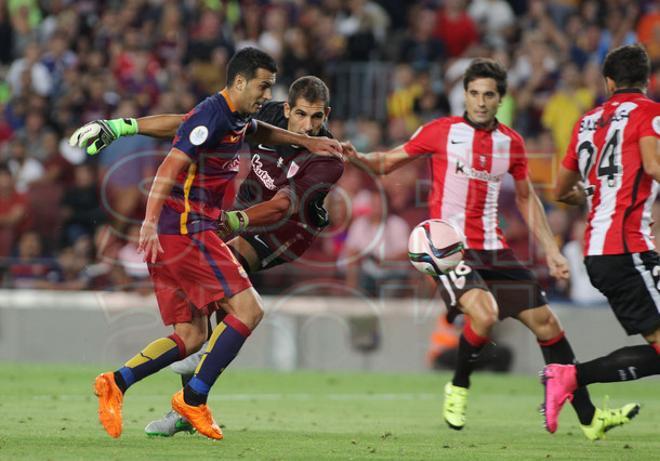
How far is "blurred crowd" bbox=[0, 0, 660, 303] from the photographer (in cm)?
1488

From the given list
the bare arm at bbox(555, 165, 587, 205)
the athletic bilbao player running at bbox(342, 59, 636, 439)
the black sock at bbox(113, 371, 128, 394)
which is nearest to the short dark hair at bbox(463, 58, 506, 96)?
the athletic bilbao player running at bbox(342, 59, 636, 439)

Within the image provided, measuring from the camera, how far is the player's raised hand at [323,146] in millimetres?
8477

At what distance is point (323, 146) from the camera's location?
27.9ft

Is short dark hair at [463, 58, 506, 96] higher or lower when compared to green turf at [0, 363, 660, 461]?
higher

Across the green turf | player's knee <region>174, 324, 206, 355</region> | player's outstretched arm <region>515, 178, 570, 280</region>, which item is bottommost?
the green turf

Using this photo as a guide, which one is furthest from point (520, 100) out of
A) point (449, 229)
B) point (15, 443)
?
point (15, 443)

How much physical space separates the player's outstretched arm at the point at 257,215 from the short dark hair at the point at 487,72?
1.74 metres

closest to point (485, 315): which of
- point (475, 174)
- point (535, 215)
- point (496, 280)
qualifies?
A: point (496, 280)

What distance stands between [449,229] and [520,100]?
25.7ft

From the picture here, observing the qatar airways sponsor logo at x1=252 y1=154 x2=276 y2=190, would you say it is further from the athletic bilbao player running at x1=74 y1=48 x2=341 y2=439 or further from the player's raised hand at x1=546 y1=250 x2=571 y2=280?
the player's raised hand at x1=546 y1=250 x2=571 y2=280

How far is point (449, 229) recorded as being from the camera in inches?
374

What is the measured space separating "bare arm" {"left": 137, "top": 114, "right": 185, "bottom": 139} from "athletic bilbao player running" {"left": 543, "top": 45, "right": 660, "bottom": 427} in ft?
8.67

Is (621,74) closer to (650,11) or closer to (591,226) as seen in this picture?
(591,226)

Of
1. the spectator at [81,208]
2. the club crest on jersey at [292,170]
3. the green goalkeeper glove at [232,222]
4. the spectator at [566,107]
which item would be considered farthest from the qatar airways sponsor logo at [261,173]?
the spectator at [566,107]
